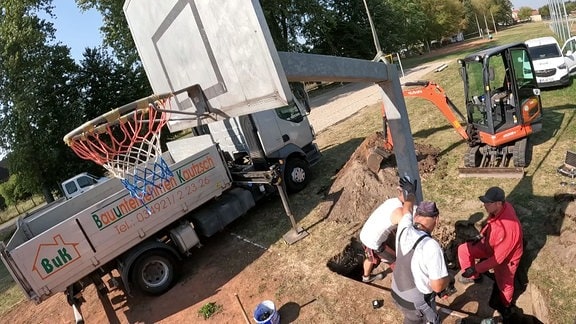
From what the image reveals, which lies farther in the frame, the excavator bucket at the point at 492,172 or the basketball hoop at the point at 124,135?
the excavator bucket at the point at 492,172

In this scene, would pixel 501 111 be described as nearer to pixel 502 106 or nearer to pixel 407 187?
pixel 502 106

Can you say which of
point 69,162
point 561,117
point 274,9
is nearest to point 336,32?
point 274,9

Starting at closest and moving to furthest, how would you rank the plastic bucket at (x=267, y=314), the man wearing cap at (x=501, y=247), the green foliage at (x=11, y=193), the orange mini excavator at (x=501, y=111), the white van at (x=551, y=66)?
the man wearing cap at (x=501, y=247) < the plastic bucket at (x=267, y=314) < the orange mini excavator at (x=501, y=111) < the white van at (x=551, y=66) < the green foliage at (x=11, y=193)

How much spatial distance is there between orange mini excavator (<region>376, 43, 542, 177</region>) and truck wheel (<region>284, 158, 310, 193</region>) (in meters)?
3.73

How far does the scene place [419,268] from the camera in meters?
3.41

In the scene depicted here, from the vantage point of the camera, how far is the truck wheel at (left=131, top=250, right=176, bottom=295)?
679 cm

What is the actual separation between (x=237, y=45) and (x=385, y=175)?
223 inches

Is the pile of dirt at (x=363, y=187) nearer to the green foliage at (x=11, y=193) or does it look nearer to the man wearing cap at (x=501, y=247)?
the man wearing cap at (x=501, y=247)

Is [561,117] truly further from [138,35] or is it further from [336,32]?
[336,32]

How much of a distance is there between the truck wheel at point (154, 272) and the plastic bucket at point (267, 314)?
260cm

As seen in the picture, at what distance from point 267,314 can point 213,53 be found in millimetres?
3611

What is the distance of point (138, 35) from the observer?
4895 mm

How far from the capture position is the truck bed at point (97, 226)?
19.1 ft

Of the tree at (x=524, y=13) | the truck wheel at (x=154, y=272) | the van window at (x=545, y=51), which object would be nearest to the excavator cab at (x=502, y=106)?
the truck wheel at (x=154, y=272)
